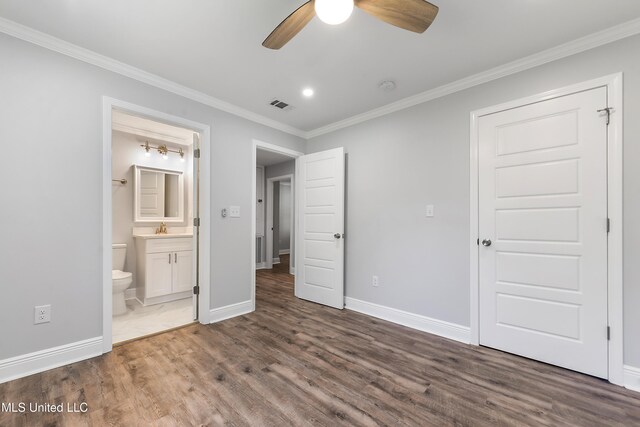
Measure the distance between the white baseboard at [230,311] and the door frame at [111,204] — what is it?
0.08 meters

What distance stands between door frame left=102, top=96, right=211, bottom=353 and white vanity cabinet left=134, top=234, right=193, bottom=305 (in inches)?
38.1

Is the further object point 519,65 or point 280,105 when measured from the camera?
point 280,105

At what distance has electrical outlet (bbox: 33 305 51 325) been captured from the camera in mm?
1968

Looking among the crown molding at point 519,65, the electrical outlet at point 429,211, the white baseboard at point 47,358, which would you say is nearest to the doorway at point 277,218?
the crown molding at point 519,65

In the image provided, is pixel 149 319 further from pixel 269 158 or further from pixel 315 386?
pixel 269 158

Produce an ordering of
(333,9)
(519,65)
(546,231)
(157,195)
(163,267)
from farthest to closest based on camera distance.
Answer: (157,195) < (163,267) < (519,65) < (546,231) < (333,9)

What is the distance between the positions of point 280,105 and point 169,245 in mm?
2380

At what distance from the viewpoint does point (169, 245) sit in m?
3.65

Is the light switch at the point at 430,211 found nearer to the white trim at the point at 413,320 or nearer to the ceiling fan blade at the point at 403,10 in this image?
the white trim at the point at 413,320

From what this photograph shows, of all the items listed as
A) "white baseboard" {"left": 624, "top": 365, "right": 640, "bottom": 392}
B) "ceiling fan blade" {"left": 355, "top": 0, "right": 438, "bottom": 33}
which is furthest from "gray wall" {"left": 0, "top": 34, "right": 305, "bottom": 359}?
"white baseboard" {"left": 624, "top": 365, "right": 640, "bottom": 392}

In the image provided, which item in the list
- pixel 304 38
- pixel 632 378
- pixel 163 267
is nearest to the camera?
pixel 632 378

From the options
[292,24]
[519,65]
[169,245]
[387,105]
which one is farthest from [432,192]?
[169,245]

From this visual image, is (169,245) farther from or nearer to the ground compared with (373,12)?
nearer to the ground

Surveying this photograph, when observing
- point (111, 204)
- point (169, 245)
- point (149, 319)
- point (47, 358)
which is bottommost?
point (149, 319)
